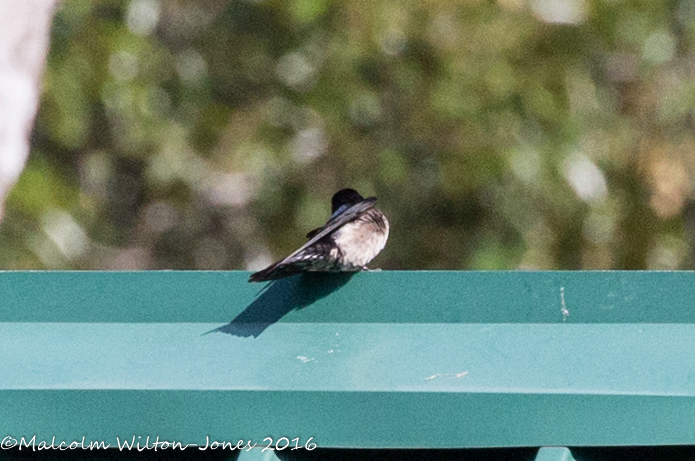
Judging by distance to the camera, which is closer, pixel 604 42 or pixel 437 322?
→ pixel 437 322

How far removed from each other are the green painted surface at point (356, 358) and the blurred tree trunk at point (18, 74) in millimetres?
3293

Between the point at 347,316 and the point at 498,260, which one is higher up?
the point at 498,260

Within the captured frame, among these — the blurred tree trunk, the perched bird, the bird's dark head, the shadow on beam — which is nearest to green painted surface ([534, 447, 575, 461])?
the shadow on beam

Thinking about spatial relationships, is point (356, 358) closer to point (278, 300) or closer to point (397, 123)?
point (278, 300)

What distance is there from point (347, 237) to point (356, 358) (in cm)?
203

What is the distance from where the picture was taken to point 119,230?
7961 mm

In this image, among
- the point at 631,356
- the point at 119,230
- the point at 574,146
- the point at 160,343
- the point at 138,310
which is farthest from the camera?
the point at 119,230

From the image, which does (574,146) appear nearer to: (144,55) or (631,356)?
(144,55)

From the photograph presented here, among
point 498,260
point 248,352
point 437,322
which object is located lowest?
point 248,352

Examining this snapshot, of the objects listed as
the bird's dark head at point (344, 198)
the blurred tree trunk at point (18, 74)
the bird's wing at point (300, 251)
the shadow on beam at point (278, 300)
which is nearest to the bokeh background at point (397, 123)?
the blurred tree trunk at point (18, 74)

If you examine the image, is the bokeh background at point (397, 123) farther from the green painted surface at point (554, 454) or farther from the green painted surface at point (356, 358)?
the green painted surface at point (554, 454)

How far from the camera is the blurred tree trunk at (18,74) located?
5.73 metres

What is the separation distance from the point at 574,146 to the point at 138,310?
4616 millimetres

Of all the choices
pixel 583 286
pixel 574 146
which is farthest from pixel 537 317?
pixel 574 146
